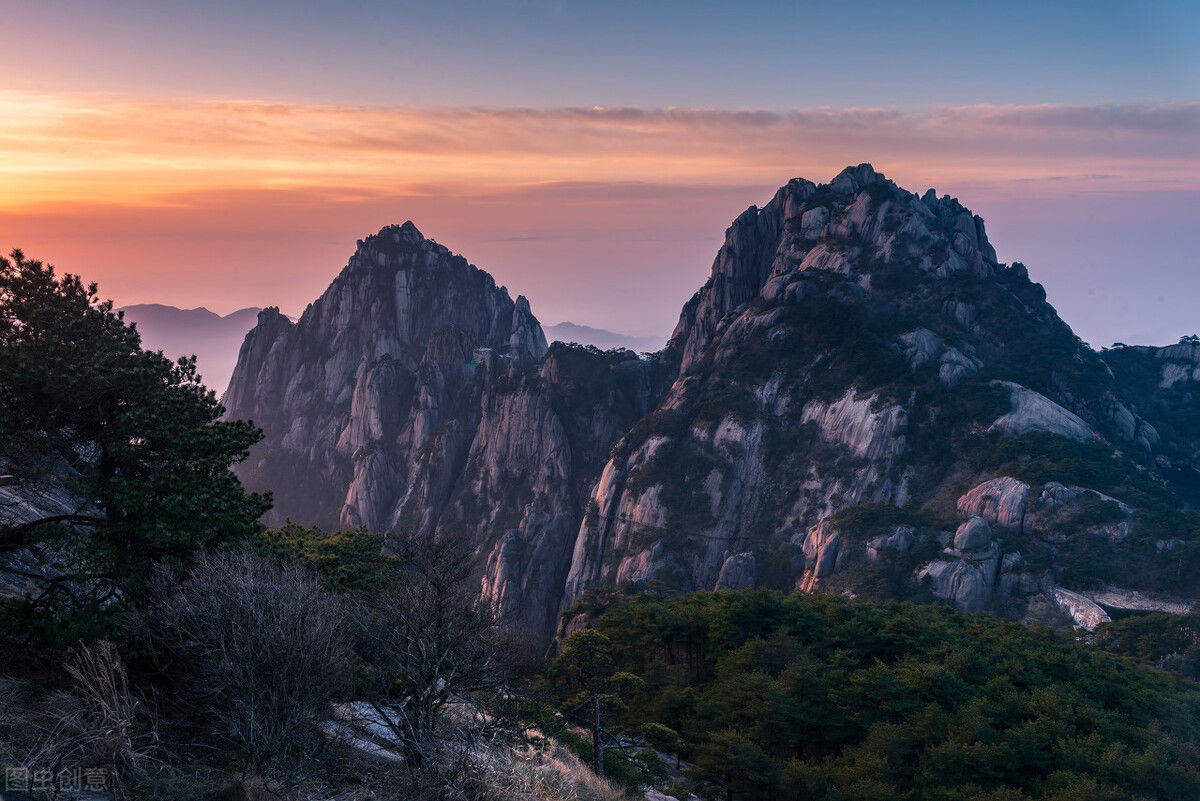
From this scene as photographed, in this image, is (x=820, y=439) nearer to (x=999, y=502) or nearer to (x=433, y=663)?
(x=999, y=502)

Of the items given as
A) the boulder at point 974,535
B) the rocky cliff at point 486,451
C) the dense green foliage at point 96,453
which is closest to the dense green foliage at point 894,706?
the dense green foliage at point 96,453

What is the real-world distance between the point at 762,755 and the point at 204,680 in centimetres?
2633

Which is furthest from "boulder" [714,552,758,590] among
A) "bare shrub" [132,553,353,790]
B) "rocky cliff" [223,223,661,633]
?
"bare shrub" [132,553,353,790]

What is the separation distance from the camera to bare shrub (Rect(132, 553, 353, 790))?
744 inches

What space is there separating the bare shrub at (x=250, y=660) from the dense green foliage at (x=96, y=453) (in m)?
1.74

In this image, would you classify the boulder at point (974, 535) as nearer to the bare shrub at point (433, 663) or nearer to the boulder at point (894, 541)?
the boulder at point (894, 541)

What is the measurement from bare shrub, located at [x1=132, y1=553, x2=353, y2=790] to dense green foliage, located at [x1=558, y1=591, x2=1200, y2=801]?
2332cm

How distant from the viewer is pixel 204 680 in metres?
20.1

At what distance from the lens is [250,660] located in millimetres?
19359

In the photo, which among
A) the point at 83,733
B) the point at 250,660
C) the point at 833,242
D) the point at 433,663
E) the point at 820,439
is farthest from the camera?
the point at 833,242

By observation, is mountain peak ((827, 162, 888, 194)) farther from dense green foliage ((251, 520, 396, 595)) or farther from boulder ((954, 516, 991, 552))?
dense green foliage ((251, 520, 396, 595))

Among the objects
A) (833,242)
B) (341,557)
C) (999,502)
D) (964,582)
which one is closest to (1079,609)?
(964,582)

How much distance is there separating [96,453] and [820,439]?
366 ft

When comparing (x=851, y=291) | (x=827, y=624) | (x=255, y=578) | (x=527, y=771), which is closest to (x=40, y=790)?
(x=255, y=578)
